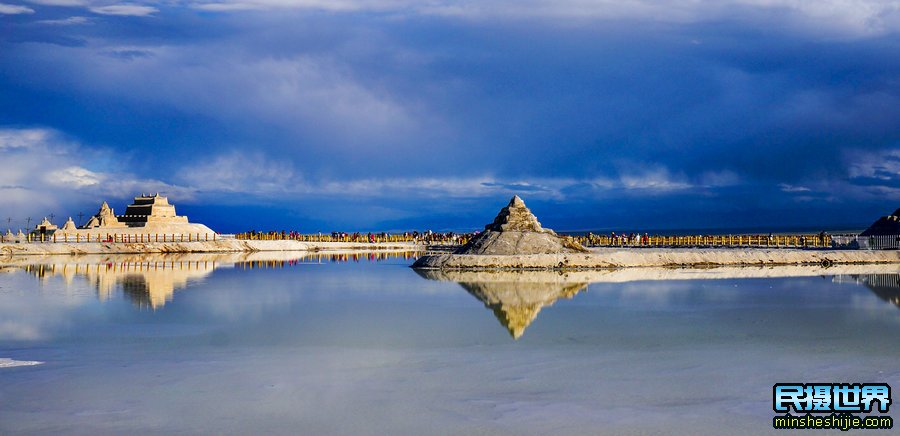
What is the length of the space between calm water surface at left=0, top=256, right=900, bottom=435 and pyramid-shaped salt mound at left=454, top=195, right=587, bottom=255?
1318 cm

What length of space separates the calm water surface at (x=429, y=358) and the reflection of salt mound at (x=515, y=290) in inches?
6.3

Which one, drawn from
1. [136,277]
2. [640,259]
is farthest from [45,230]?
[640,259]

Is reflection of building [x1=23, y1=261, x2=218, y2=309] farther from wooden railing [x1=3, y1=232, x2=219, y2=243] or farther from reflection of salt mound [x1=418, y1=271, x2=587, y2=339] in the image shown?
wooden railing [x1=3, y1=232, x2=219, y2=243]

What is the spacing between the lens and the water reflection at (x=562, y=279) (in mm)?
20564

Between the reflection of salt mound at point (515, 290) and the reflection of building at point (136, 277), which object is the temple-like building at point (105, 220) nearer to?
the reflection of building at point (136, 277)

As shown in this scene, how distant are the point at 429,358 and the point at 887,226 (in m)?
44.3

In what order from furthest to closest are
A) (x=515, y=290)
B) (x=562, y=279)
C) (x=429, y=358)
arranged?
(x=562, y=279) → (x=515, y=290) → (x=429, y=358)

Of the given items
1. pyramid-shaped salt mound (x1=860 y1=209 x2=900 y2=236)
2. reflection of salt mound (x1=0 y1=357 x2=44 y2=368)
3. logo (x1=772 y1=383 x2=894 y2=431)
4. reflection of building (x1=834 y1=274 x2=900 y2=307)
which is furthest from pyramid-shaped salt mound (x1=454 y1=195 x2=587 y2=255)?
logo (x1=772 y1=383 x2=894 y2=431)

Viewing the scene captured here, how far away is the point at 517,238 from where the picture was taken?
3897 cm

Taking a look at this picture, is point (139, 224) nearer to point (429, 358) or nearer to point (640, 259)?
point (640, 259)

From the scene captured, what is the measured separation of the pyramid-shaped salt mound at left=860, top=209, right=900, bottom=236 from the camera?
48.2 metres

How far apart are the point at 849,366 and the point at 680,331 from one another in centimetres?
427

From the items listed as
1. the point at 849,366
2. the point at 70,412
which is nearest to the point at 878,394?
the point at 849,366

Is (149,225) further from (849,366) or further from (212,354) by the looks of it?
(849,366)
